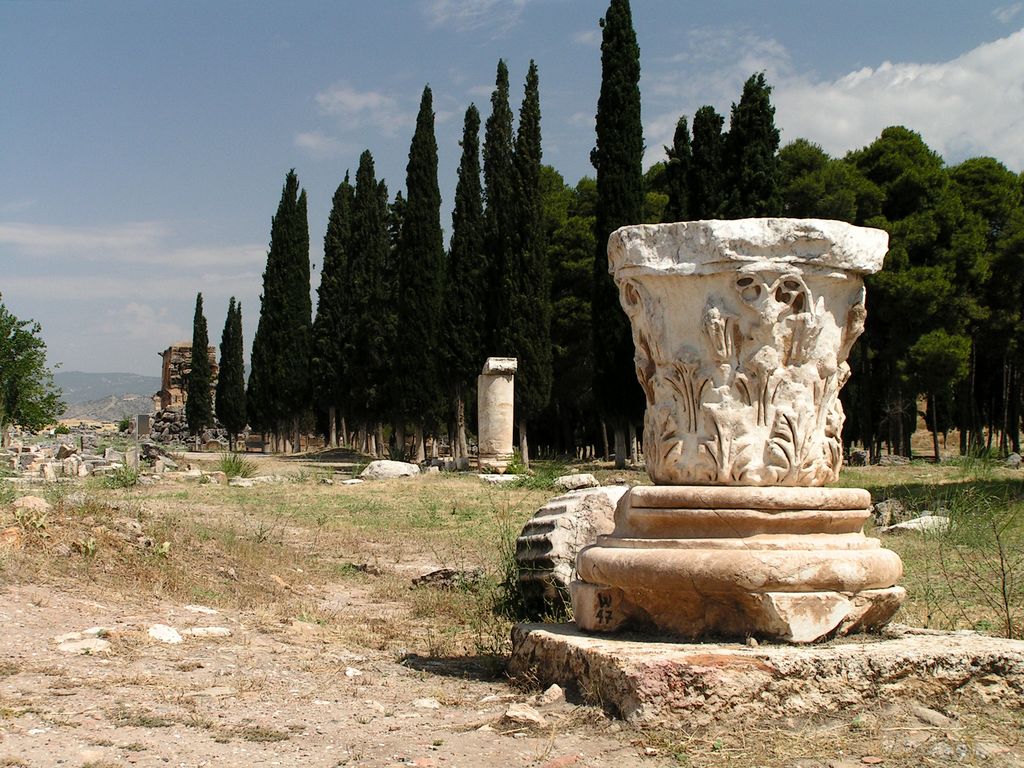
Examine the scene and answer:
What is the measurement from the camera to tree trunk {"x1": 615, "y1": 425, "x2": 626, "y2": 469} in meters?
24.8

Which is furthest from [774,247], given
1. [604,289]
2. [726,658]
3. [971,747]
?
[604,289]

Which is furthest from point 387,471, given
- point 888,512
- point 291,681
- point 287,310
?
point 287,310

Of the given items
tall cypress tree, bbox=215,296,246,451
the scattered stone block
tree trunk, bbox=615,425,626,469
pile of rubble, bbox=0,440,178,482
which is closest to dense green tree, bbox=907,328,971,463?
tree trunk, bbox=615,425,626,469

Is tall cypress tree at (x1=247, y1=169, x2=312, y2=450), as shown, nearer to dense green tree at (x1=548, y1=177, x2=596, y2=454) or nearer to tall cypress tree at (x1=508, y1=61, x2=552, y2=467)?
dense green tree at (x1=548, y1=177, x2=596, y2=454)

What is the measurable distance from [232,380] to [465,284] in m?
23.5

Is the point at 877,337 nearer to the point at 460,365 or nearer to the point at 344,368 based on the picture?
the point at 460,365

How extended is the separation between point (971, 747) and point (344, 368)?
1295 inches

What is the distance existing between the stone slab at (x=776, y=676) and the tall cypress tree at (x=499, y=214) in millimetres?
21830

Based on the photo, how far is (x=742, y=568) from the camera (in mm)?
4680

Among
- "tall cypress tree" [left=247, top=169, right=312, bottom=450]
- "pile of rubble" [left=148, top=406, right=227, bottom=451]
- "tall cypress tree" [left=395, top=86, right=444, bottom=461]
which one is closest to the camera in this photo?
"tall cypress tree" [left=395, top=86, right=444, bottom=461]

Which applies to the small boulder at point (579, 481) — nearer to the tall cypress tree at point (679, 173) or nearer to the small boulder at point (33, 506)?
the small boulder at point (33, 506)

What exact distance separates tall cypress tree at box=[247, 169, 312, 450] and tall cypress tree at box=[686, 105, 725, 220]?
67.9 ft

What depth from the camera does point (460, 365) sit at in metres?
28.2

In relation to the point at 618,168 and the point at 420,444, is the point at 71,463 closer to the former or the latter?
the point at 420,444
